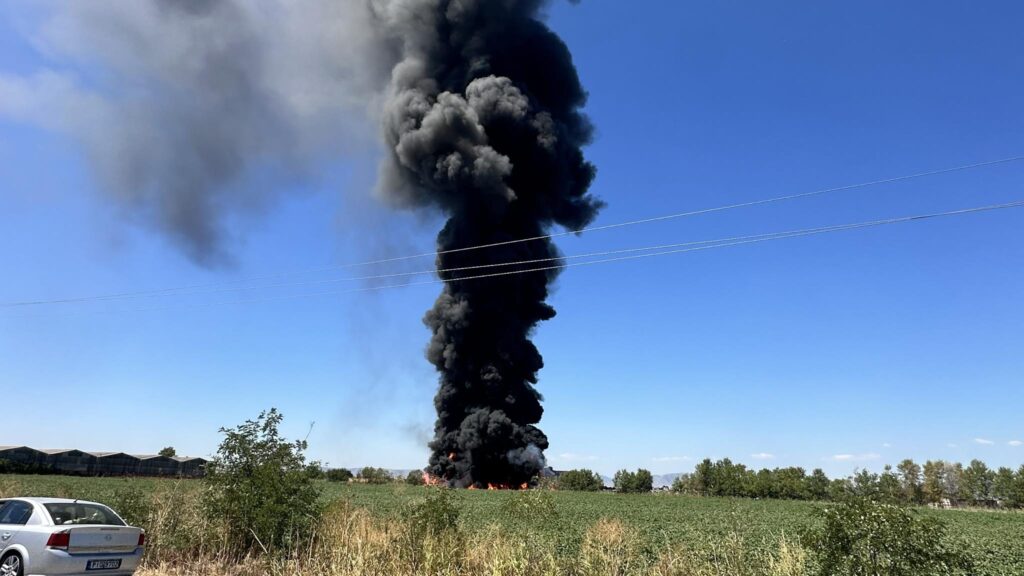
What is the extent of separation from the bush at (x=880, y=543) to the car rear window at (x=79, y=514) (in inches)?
482

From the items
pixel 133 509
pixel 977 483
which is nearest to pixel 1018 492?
pixel 977 483

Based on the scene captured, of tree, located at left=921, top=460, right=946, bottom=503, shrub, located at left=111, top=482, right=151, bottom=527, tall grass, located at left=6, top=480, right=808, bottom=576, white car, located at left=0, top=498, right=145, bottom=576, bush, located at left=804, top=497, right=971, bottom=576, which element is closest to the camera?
bush, located at left=804, top=497, right=971, bottom=576

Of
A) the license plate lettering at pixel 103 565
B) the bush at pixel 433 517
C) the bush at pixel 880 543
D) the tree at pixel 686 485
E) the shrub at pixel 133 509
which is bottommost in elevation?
the tree at pixel 686 485

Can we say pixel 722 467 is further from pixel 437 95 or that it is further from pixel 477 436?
pixel 437 95

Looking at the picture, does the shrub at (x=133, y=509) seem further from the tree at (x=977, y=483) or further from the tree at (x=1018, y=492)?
the tree at (x=977, y=483)

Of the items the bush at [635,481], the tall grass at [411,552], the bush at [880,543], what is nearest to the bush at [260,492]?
the tall grass at [411,552]

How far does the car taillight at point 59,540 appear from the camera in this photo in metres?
9.30

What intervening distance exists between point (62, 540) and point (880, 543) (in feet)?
41.6

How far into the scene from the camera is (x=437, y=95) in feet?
171

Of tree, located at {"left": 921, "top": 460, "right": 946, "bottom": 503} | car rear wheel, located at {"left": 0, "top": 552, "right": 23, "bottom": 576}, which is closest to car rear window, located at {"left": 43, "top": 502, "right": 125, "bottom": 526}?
car rear wheel, located at {"left": 0, "top": 552, "right": 23, "bottom": 576}

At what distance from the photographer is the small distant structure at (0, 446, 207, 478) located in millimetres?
79375

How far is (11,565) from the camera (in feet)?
30.9

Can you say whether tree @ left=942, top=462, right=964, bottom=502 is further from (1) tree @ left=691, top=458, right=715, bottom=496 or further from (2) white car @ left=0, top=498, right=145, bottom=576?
(2) white car @ left=0, top=498, right=145, bottom=576

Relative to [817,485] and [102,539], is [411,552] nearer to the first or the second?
[102,539]
